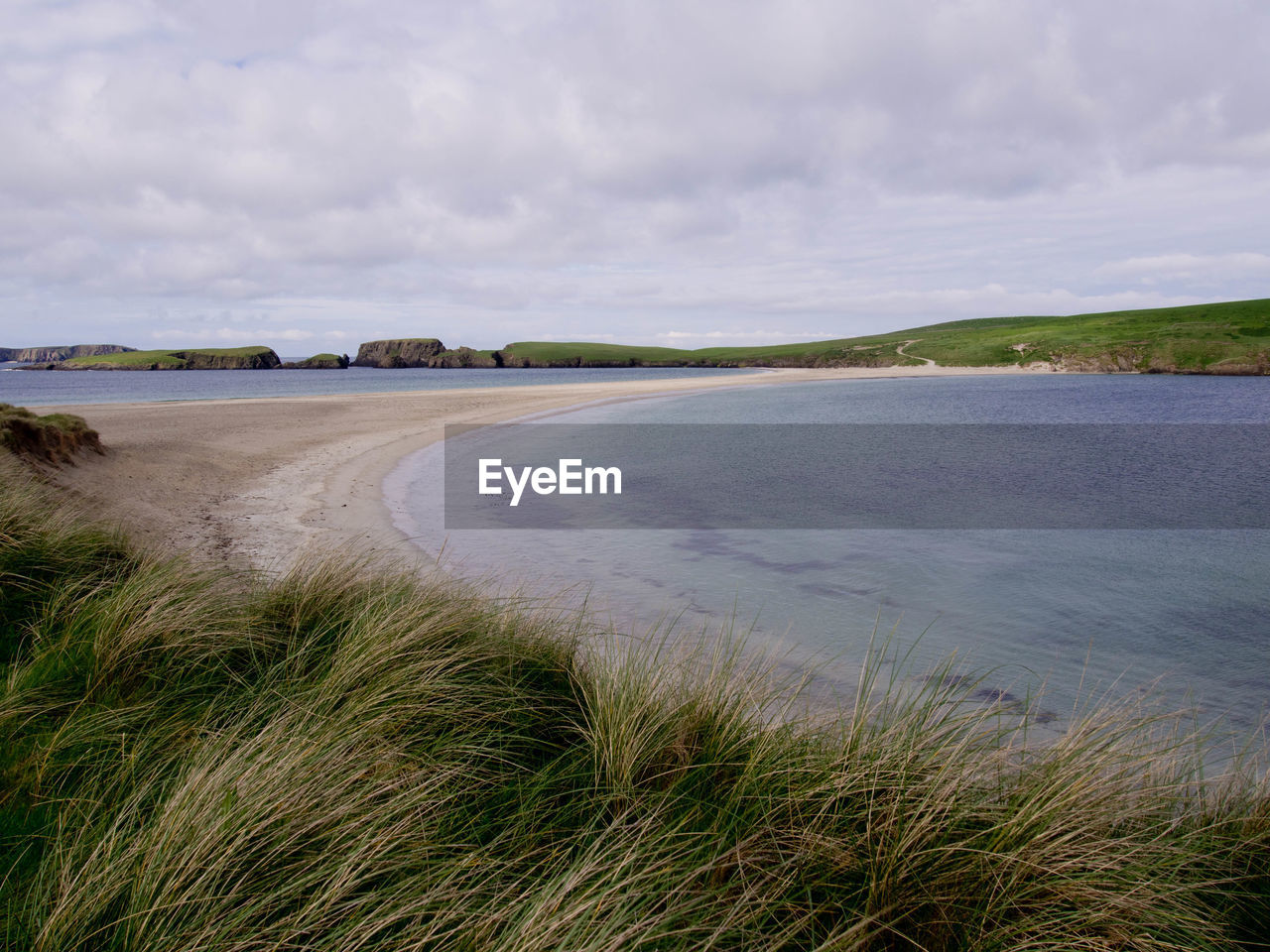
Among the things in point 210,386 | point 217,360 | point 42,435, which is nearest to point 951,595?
point 42,435

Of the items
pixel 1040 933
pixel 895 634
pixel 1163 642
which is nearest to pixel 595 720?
pixel 1040 933

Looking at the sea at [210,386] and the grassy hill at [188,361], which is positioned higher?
the grassy hill at [188,361]

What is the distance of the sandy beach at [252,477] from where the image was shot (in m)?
9.33

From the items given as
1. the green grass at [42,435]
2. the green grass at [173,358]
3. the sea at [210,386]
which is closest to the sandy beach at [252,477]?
the green grass at [42,435]

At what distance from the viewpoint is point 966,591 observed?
26.7 ft

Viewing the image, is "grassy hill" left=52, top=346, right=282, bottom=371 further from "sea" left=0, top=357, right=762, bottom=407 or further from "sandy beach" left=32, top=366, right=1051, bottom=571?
"sandy beach" left=32, top=366, right=1051, bottom=571

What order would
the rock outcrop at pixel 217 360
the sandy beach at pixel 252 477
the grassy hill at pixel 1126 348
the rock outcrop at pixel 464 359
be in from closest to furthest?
the sandy beach at pixel 252 477 < the grassy hill at pixel 1126 348 < the rock outcrop at pixel 217 360 < the rock outcrop at pixel 464 359

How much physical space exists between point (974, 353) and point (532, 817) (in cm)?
9557

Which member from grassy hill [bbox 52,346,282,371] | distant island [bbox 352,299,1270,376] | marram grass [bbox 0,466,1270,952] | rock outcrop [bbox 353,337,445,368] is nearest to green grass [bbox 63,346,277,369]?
grassy hill [bbox 52,346,282,371]

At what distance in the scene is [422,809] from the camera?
251 cm

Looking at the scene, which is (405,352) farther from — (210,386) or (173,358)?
(210,386)

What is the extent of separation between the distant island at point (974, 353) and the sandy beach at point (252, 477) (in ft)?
231

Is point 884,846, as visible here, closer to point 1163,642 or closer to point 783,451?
point 1163,642

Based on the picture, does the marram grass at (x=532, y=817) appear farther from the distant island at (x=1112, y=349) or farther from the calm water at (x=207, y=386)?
the distant island at (x=1112, y=349)
